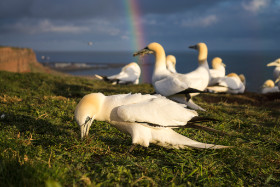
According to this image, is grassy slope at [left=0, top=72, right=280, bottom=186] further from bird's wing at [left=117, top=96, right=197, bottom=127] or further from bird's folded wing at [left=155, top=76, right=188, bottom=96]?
bird's folded wing at [left=155, top=76, right=188, bottom=96]

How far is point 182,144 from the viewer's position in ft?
12.0

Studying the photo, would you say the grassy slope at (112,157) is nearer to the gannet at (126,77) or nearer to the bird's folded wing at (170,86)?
the bird's folded wing at (170,86)

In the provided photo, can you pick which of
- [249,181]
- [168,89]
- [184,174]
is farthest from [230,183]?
[168,89]

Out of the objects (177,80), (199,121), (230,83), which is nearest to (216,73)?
(230,83)

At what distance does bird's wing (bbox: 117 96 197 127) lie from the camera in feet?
11.7

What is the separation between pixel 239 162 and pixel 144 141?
1.33 metres

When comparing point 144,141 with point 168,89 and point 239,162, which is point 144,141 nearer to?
point 239,162

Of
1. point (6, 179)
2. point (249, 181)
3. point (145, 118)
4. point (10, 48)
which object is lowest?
point (249, 181)

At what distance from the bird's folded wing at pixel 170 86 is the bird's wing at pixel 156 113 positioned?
310cm

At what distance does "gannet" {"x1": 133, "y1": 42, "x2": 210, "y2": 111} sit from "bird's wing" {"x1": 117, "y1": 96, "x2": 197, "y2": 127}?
2.63 meters

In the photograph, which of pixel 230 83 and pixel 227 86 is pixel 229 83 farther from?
pixel 227 86

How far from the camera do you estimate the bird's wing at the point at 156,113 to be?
3.55 metres

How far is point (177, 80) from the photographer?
23.5ft

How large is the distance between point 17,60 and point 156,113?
45.9 metres
